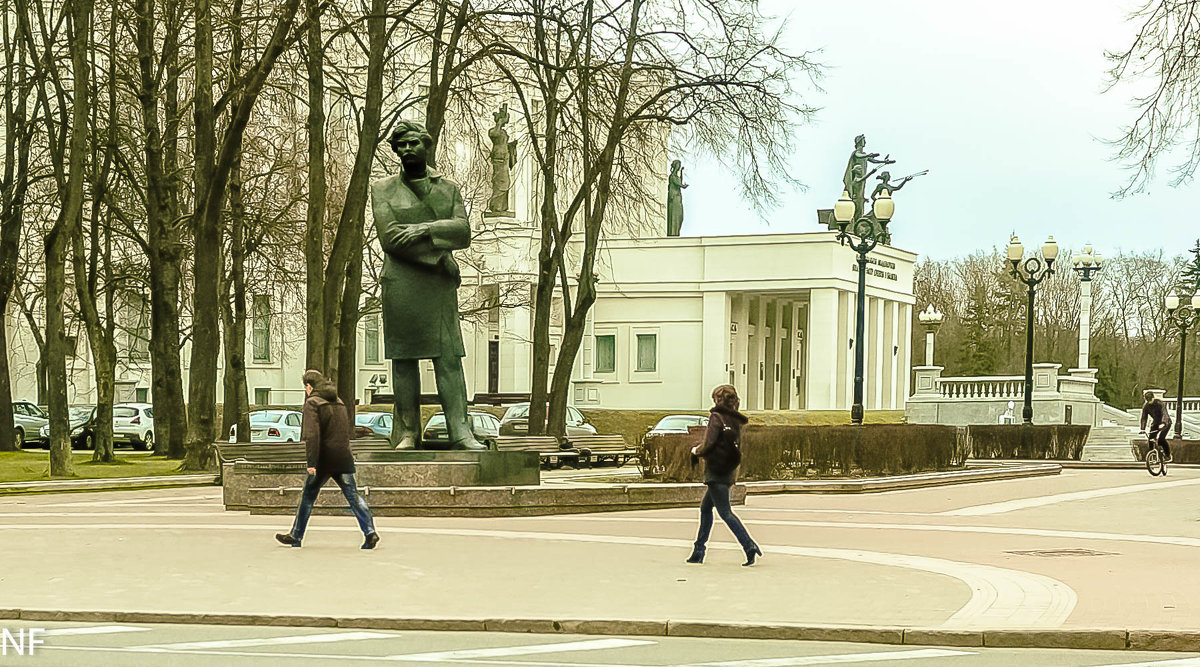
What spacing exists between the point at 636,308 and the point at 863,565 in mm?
56454

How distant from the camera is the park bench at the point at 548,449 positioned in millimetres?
35588

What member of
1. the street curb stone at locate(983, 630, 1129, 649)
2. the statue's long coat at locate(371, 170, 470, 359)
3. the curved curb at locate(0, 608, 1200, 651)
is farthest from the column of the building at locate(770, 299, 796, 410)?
the street curb stone at locate(983, 630, 1129, 649)

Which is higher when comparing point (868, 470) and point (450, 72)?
point (450, 72)

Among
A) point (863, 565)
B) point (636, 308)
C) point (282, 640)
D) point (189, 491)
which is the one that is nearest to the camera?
point (282, 640)

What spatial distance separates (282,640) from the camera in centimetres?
1032

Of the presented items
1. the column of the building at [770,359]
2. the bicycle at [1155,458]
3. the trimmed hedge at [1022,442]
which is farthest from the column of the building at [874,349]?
the bicycle at [1155,458]

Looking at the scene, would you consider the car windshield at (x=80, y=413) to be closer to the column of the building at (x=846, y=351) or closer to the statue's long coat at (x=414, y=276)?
the column of the building at (x=846, y=351)

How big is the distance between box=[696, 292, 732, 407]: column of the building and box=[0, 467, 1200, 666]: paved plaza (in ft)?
154

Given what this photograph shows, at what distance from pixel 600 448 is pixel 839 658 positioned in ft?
102

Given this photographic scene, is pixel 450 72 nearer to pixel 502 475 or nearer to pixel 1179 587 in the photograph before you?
pixel 502 475

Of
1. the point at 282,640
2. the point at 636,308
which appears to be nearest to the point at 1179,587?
the point at 282,640

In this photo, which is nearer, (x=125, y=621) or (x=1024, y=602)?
(x=125, y=621)

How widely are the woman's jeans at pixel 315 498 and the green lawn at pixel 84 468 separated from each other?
1559 cm

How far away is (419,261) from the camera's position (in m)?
19.4
